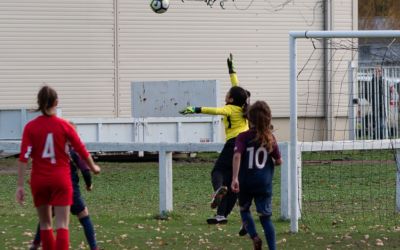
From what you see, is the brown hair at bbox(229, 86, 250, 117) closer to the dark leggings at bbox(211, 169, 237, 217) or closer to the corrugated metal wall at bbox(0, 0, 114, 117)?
the dark leggings at bbox(211, 169, 237, 217)

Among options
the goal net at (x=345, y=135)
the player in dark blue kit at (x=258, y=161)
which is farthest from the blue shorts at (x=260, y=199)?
the goal net at (x=345, y=135)

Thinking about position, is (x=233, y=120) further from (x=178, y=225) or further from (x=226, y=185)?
(x=178, y=225)

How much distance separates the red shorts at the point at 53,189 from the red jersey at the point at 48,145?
0.05 metres

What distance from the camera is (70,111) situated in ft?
85.7

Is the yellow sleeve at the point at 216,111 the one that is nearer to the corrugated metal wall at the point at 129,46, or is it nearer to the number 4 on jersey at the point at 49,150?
the number 4 on jersey at the point at 49,150

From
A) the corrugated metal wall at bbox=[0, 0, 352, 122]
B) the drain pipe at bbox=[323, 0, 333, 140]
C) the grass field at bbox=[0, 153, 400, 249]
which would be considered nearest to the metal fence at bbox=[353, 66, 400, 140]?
the drain pipe at bbox=[323, 0, 333, 140]

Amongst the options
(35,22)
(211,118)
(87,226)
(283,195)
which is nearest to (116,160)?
(211,118)

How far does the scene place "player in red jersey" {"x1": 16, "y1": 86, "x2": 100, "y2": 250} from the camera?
339 inches

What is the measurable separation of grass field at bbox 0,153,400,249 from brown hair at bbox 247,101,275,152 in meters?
1.43

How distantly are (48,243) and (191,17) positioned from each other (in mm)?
18573

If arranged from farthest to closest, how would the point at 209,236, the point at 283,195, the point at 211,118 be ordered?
the point at 211,118 < the point at 283,195 < the point at 209,236

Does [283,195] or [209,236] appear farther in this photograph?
[283,195]

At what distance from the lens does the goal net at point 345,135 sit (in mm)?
12164

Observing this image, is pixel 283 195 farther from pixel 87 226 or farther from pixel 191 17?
pixel 191 17
